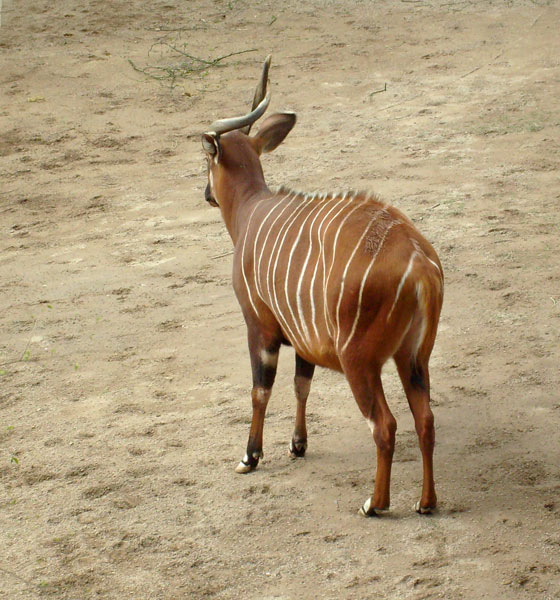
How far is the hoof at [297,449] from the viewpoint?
177 inches

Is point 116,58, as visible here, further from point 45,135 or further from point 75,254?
point 75,254

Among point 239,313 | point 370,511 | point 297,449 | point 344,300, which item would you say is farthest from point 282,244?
point 239,313

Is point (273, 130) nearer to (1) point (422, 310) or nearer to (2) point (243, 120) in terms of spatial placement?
(2) point (243, 120)

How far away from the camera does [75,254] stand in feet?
23.8

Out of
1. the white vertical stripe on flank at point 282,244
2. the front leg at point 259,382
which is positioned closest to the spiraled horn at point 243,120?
the white vertical stripe on flank at point 282,244

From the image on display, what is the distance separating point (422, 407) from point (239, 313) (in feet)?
8.12

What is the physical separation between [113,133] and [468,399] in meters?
5.79

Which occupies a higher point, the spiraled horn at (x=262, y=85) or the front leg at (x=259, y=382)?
the spiraled horn at (x=262, y=85)

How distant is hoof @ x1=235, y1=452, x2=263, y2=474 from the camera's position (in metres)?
4.39

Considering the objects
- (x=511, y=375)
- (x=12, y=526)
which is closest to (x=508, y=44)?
(x=511, y=375)

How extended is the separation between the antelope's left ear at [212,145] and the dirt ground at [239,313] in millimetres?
1311

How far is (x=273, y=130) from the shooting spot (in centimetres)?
508

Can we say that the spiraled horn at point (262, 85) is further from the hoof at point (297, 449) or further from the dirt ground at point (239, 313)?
the hoof at point (297, 449)

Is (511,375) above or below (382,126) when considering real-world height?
below
